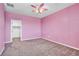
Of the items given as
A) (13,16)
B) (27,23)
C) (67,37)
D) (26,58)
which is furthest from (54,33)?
(26,58)

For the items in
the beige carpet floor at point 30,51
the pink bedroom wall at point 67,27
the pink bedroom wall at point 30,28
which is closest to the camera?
the beige carpet floor at point 30,51

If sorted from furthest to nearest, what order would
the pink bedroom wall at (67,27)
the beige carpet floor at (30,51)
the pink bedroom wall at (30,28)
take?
1. the pink bedroom wall at (30,28)
2. the pink bedroom wall at (67,27)
3. the beige carpet floor at (30,51)

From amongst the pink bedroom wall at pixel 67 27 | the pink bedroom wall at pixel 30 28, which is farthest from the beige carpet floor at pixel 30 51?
the pink bedroom wall at pixel 30 28

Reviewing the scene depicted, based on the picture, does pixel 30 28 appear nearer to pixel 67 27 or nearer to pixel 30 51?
pixel 67 27

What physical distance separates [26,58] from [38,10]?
2.09 meters

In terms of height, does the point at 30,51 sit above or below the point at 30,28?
below

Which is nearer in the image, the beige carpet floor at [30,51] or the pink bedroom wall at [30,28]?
the beige carpet floor at [30,51]

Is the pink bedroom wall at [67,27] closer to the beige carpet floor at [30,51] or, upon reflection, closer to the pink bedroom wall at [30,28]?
the beige carpet floor at [30,51]

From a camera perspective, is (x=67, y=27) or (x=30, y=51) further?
(x=67, y=27)

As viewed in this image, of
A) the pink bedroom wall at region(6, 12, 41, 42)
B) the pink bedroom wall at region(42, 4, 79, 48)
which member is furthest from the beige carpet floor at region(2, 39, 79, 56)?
the pink bedroom wall at region(6, 12, 41, 42)

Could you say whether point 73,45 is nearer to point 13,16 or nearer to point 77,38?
point 77,38

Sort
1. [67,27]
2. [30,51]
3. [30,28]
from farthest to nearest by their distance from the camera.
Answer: [30,28] < [67,27] < [30,51]

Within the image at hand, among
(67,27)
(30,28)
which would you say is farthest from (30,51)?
(30,28)

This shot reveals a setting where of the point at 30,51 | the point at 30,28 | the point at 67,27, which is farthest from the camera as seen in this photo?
the point at 30,28
